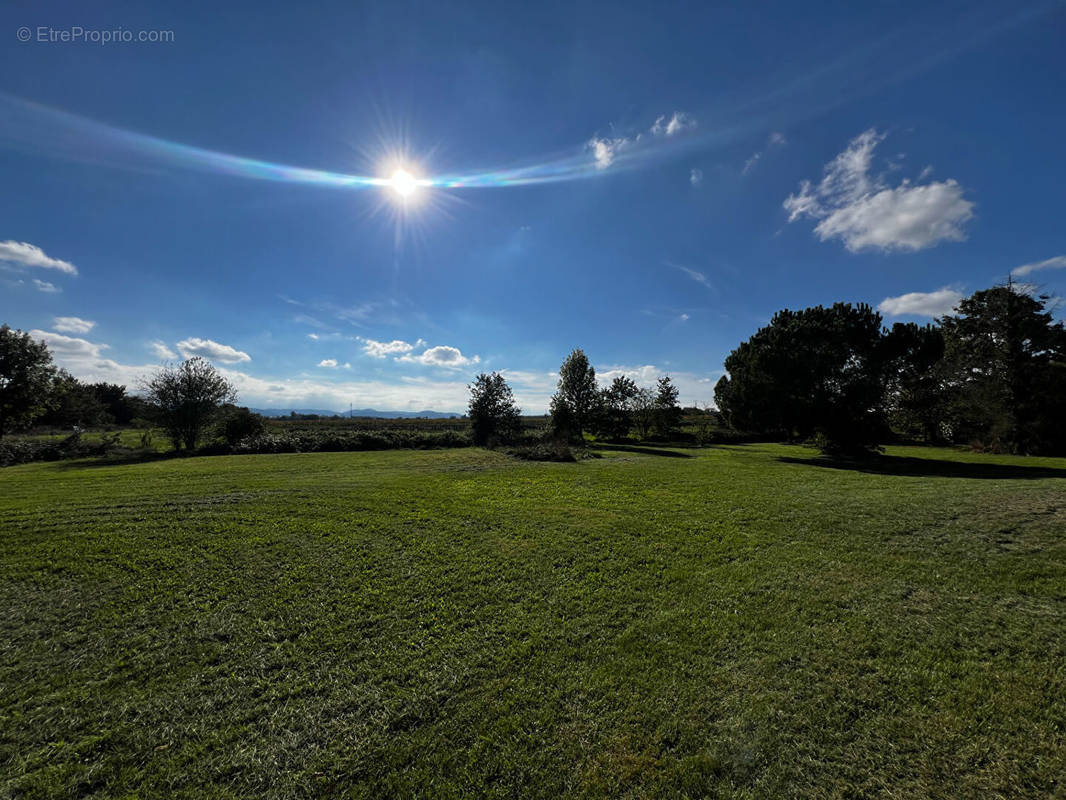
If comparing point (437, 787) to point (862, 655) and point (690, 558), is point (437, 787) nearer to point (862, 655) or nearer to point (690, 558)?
point (862, 655)

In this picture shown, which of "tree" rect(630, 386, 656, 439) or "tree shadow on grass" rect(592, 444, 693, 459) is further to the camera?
"tree" rect(630, 386, 656, 439)

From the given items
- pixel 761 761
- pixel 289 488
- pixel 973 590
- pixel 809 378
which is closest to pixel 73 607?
pixel 289 488

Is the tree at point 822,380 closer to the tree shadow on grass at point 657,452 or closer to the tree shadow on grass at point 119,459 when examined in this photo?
the tree shadow on grass at point 657,452

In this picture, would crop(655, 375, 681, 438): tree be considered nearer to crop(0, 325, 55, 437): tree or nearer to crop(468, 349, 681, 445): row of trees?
crop(468, 349, 681, 445): row of trees

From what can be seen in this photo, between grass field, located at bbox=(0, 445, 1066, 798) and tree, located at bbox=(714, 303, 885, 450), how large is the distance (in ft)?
52.2

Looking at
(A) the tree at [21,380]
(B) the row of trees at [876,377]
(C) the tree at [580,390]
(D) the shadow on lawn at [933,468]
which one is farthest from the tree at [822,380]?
(A) the tree at [21,380]

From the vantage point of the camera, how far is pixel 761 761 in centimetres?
311

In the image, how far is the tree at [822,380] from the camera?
78.3 ft

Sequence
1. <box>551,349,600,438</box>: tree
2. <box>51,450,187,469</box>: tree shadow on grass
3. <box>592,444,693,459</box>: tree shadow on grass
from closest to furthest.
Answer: <box>51,450,187,469</box>: tree shadow on grass → <box>592,444,693,459</box>: tree shadow on grass → <box>551,349,600,438</box>: tree

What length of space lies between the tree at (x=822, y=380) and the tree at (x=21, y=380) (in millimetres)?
49645

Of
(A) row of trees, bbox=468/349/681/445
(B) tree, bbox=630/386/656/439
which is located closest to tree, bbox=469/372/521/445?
(A) row of trees, bbox=468/349/681/445

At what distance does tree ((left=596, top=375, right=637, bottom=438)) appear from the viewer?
133ft

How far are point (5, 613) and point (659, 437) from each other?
42.7 m

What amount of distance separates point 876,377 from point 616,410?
842 inches
